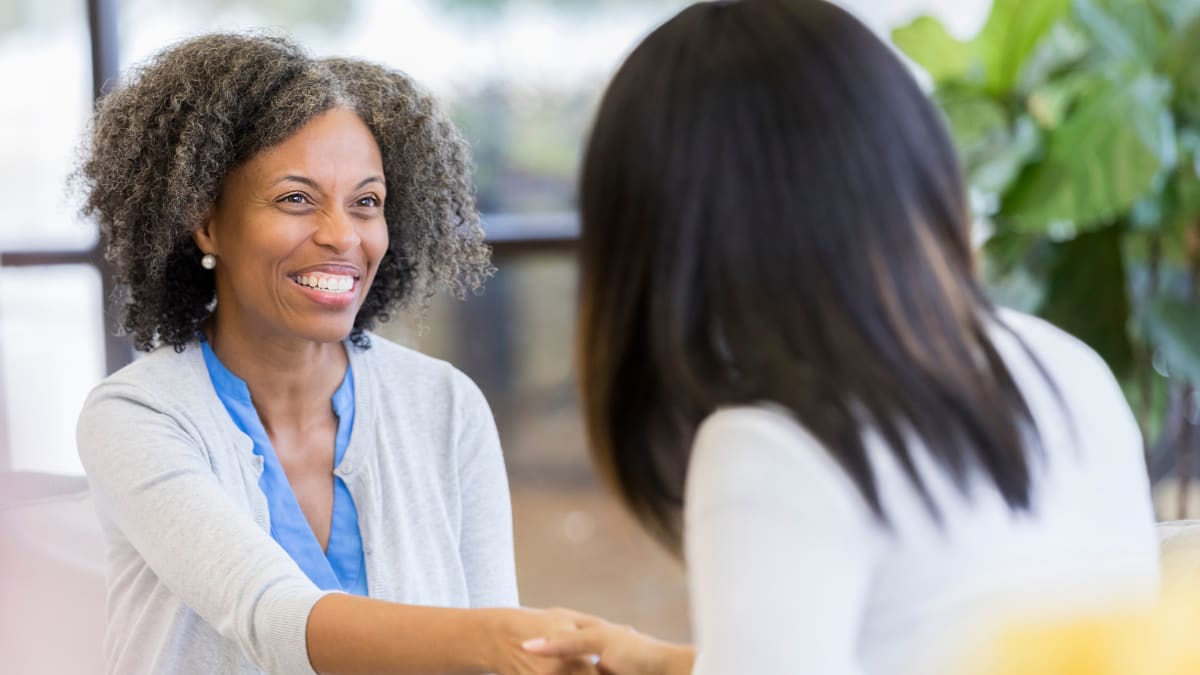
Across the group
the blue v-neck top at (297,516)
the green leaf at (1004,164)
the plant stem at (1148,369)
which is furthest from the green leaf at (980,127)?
the blue v-neck top at (297,516)

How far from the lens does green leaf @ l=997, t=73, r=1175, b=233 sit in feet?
8.38

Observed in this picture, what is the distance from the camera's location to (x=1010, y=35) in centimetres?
284

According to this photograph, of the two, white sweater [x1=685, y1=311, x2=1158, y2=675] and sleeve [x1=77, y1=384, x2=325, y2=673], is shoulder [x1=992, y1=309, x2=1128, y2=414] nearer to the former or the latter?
white sweater [x1=685, y1=311, x2=1158, y2=675]

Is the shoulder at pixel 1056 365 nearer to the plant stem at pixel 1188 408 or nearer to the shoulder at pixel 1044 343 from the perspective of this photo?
the shoulder at pixel 1044 343

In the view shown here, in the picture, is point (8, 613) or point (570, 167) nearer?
point (8, 613)

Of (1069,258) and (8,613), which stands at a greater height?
(1069,258)

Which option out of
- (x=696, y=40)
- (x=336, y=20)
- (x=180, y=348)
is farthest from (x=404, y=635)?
(x=336, y=20)

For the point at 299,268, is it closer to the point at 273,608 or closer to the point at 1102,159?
the point at 273,608

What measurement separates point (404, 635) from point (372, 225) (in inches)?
20.2

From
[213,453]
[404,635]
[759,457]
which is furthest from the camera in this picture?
[213,453]

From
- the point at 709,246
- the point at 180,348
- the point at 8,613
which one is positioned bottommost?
the point at 8,613

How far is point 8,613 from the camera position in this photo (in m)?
1.60

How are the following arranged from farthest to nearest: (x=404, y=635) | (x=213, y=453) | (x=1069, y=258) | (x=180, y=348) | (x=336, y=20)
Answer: (x=336, y=20), (x=1069, y=258), (x=180, y=348), (x=213, y=453), (x=404, y=635)

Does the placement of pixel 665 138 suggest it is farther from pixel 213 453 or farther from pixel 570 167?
pixel 570 167
